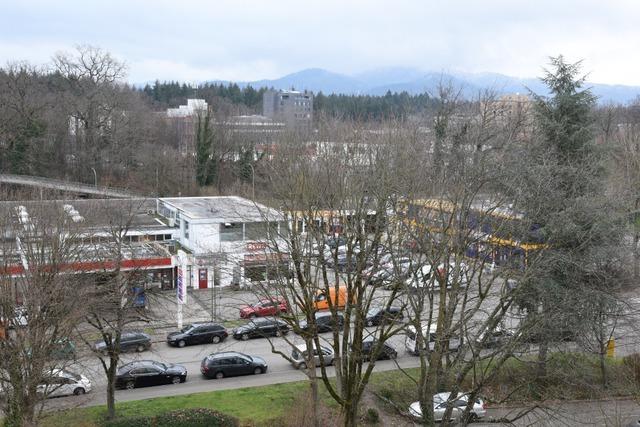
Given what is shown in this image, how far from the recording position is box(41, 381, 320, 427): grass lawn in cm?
1546

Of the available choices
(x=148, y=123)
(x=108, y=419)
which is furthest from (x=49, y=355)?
(x=148, y=123)

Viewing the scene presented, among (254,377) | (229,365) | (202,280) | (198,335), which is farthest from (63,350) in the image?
(202,280)

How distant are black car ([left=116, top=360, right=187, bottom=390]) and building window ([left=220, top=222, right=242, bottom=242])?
329 inches

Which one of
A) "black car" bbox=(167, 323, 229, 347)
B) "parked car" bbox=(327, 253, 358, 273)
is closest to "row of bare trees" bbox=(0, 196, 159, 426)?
"black car" bbox=(167, 323, 229, 347)

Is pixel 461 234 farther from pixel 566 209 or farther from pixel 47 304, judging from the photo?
pixel 47 304

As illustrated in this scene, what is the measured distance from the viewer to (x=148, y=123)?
58375 millimetres

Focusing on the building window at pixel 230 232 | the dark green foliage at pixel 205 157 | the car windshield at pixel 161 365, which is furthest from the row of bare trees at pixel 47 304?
the dark green foliage at pixel 205 157

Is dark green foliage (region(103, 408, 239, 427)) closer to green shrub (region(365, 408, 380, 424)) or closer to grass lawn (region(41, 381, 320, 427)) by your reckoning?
grass lawn (region(41, 381, 320, 427))

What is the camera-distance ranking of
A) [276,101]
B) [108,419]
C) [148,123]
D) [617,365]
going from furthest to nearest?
[276,101], [148,123], [617,365], [108,419]

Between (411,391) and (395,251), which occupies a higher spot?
(395,251)

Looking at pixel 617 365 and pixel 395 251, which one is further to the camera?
pixel 617 365

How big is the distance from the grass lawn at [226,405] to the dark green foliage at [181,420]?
1.11 m

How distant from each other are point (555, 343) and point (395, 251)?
4.98 m

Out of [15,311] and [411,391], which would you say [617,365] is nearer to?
[411,391]
